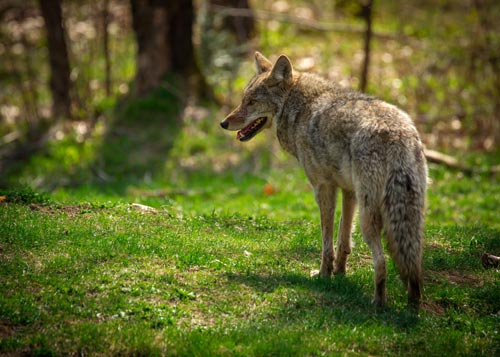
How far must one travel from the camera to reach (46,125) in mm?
19953

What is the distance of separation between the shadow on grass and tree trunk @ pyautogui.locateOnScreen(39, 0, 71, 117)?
14.0 meters

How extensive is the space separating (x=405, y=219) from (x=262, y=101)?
2.97 meters

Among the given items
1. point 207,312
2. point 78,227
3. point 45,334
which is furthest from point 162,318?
point 78,227

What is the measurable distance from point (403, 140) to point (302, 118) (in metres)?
1.68

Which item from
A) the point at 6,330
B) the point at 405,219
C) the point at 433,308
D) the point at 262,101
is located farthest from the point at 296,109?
the point at 6,330

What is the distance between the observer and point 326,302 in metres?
7.34

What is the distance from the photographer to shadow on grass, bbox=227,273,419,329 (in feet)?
22.8

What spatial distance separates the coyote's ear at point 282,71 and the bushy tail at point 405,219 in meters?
2.50

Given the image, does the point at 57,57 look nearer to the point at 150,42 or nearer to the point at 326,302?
the point at 150,42

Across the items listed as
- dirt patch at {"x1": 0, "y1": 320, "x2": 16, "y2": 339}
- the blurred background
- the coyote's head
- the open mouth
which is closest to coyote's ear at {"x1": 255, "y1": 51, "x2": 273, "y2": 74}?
the coyote's head

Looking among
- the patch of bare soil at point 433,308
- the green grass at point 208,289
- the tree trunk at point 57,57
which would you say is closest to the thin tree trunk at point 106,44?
the tree trunk at point 57,57

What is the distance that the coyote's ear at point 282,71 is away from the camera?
8828mm

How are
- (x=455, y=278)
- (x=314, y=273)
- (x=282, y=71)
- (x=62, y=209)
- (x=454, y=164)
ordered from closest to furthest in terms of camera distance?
1. (x=314, y=273)
2. (x=455, y=278)
3. (x=282, y=71)
4. (x=62, y=209)
5. (x=454, y=164)

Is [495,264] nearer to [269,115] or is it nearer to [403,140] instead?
[403,140]
